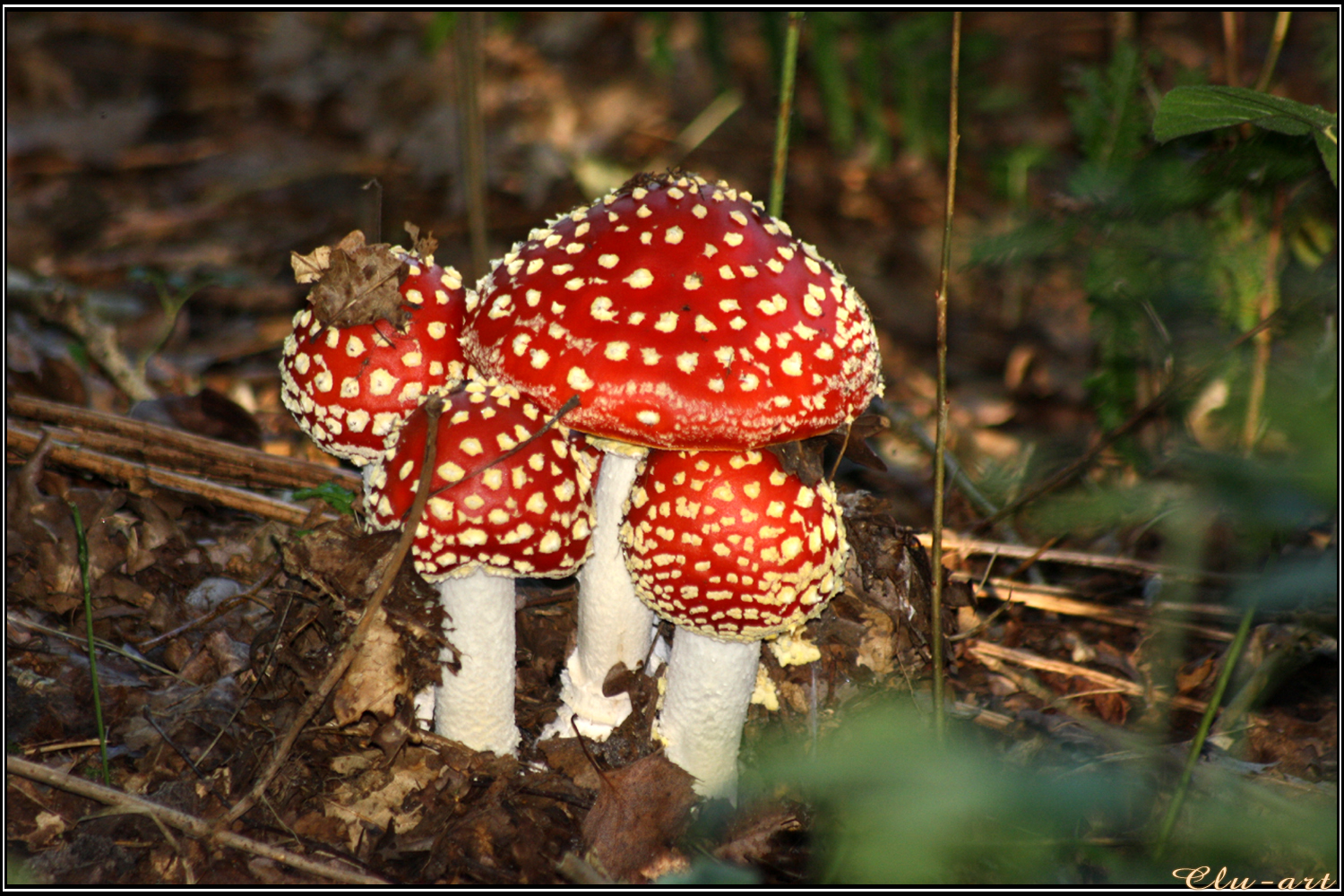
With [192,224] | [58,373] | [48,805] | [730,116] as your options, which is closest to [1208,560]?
[48,805]

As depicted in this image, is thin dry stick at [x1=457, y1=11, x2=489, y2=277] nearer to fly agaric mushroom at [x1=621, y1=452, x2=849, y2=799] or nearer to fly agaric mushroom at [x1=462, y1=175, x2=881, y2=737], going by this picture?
fly agaric mushroom at [x1=462, y1=175, x2=881, y2=737]

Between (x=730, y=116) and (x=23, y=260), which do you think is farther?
(x=730, y=116)

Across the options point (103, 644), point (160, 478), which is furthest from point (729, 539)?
point (160, 478)

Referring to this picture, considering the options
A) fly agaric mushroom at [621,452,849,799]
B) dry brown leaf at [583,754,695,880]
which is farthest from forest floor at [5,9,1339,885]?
fly agaric mushroom at [621,452,849,799]

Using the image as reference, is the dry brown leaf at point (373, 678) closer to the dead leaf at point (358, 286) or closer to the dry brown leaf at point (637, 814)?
the dry brown leaf at point (637, 814)

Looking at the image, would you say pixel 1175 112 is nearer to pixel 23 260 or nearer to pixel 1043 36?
pixel 23 260
